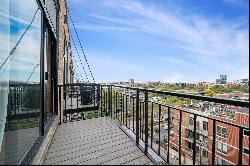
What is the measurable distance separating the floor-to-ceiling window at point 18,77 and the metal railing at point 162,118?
67.6 inches

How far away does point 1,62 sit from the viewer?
2.17 metres

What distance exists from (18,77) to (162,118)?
2195 mm

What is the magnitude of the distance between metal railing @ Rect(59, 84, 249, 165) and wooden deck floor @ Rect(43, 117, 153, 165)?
27cm

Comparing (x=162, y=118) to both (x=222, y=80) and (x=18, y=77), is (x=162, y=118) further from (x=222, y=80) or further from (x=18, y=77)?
(x=18, y=77)

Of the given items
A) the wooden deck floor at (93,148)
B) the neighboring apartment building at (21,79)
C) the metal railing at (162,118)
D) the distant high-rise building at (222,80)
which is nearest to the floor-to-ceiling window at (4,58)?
the neighboring apartment building at (21,79)

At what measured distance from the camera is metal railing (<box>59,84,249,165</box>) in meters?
2.15

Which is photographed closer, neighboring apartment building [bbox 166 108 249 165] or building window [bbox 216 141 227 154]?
neighboring apartment building [bbox 166 108 249 165]

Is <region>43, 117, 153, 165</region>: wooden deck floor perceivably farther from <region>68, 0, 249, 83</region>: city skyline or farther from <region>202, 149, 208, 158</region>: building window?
<region>68, 0, 249, 83</region>: city skyline

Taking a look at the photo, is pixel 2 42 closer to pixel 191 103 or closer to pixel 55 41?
pixel 191 103

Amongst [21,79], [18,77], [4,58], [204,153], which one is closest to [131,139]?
[204,153]

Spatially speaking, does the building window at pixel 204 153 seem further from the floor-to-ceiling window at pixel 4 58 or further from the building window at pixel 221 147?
the floor-to-ceiling window at pixel 4 58

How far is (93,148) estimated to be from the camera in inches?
151

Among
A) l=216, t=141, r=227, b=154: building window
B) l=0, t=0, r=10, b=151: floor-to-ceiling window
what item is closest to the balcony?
l=216, t=141, r=227, b=154: building window

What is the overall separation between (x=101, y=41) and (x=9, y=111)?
88.8 feet
